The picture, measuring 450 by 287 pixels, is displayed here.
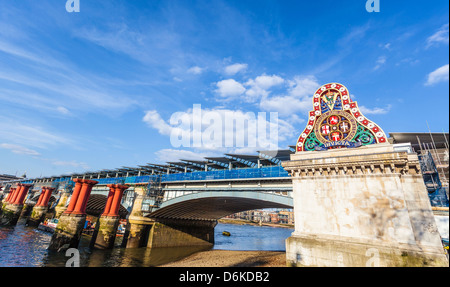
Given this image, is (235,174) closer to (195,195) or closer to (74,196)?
(195,195)

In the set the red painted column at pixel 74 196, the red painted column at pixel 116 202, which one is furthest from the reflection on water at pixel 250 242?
the red painted column at pixel 74 196

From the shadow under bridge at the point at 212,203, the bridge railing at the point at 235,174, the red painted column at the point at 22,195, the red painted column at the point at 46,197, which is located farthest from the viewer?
the red painted column at the point at 22,195

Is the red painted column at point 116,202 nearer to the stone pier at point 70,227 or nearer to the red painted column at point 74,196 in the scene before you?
the stone pier at point 70,227

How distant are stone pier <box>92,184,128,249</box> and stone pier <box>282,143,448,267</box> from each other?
2652 centimetres

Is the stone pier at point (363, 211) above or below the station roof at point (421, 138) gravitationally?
below

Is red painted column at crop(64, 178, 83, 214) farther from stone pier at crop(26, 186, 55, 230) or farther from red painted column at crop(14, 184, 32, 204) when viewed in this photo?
red painted column at crop(14, 184, 32, 204)

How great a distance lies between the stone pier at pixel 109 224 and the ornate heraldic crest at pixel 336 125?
28.1 meters

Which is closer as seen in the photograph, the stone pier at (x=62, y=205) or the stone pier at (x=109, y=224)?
the stone pier at (x=109, y=224)

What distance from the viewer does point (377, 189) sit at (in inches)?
453

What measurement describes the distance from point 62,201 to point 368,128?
54.6 meters

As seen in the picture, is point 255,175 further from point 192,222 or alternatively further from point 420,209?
point 192,222

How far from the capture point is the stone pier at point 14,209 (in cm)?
4155
